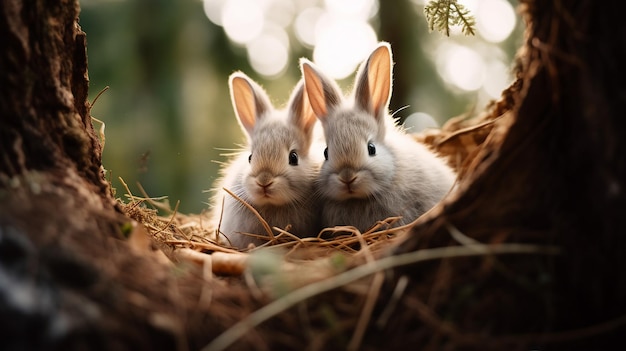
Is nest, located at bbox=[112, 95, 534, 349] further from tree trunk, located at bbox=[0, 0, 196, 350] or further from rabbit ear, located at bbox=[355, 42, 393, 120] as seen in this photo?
rabbit ear, located at bbox=[355, 42, 393, 120]

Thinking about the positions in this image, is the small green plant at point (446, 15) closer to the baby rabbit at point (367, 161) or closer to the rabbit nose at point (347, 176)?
the baby rabbit at point (367, 161)

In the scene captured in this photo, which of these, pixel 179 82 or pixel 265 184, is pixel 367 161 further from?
pixel 179 82

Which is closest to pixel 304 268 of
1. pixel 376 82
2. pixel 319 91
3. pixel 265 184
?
pixel 265 184

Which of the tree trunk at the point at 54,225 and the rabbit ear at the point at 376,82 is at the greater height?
the rabbit ear at the point at 376,82

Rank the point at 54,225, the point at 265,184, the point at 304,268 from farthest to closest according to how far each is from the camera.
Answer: the point at 265,184, the point at 304,268, the point at 54,225

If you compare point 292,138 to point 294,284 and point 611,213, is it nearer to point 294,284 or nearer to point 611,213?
point 294,284

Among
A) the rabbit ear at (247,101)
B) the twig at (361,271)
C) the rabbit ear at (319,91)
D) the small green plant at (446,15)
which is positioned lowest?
the twig at (361,271)

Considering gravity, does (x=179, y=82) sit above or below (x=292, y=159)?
above

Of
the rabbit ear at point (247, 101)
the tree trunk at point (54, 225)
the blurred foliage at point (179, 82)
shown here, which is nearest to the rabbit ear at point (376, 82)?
the rabbit ear at point (247, 101)
